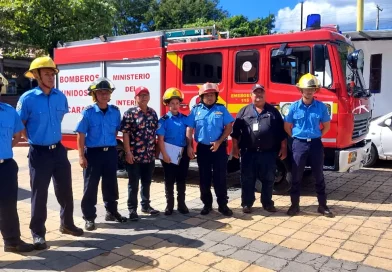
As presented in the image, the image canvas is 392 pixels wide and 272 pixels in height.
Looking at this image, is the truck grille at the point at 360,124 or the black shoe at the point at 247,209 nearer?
the black shoe at the point at 247,209

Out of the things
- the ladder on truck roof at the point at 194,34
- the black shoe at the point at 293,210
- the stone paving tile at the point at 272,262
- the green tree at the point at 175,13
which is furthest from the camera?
the green tree at the point at 175,13

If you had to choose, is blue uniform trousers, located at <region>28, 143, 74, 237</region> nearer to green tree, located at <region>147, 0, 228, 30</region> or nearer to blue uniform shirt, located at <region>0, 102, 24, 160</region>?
blue uniform shirt, located at <region>0, 102, 24, 160</region>

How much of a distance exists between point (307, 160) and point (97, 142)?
2725 mm

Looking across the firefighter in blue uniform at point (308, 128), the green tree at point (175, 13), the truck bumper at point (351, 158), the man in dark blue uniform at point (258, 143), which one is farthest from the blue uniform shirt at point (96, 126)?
the green tree at point (175, 13)

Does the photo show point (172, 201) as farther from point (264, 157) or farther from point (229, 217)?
point (264, 157)

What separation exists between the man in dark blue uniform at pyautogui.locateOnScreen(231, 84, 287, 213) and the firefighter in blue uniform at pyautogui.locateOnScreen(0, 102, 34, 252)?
2728mm

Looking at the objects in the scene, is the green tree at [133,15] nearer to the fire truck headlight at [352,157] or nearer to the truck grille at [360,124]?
the truck grille at [360,124]

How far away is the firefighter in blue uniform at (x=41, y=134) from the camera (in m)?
4.11

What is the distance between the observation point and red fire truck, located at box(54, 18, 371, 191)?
564cm

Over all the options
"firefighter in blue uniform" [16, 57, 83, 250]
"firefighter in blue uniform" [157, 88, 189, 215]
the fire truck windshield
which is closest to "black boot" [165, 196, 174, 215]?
"firefighter in blue uniform" [157, 88, 189, 215]

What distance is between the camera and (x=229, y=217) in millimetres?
5207

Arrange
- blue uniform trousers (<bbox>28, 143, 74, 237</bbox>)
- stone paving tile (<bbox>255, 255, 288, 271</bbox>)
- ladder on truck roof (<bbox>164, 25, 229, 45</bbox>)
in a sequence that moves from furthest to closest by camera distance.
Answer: ladder on truck roof (<bbox>164, 25, 229, 45</bbox>) < blue uniform trousers (<bbox>28, 143, 74, 237</bbox>) < stone paving tile (<bbox>255, 255, 288, 271</bbox>)

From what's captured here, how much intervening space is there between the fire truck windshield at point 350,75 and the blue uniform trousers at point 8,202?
456cm

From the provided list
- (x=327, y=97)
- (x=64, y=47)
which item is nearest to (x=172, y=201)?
(x=327, y=97)
